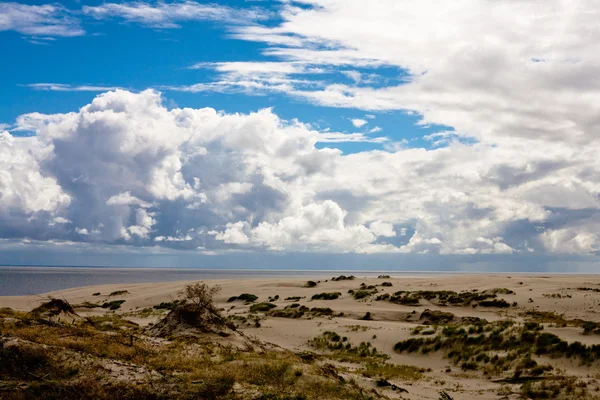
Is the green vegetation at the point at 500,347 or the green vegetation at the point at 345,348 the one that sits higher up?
the green vegetation at the point at 500,347

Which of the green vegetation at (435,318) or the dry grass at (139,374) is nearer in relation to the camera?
the dry grass at (139,374)

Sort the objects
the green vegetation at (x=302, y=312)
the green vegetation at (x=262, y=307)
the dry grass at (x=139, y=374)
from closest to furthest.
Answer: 1. the dry grass at (x=139, y=374)
2. the green vegetation at (x=302, y=312)
3. the green vegetation at (x=262, y=307)

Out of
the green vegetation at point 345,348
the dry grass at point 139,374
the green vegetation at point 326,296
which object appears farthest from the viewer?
the green vegetation at point 326,296

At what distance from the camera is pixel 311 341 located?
102ft

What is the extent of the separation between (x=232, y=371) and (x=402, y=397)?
5.33m

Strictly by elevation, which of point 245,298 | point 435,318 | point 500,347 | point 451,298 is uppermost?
point 500,347

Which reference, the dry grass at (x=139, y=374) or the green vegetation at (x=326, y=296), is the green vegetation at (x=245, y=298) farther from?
the dry grass at (x=139, y=374)

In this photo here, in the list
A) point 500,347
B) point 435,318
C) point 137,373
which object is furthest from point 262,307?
point 137,373

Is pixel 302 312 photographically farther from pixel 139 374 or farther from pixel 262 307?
pixel 139 374

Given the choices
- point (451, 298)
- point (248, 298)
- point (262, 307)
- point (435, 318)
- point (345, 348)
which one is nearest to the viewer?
point (345, 348)

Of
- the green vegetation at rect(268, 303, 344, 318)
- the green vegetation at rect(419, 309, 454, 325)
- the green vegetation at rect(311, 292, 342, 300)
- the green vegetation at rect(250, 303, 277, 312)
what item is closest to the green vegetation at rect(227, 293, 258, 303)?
the green vegetation at rect(311, 292, 342, 300)

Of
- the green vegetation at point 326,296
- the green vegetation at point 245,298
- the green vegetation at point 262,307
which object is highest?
the green vegetation at point 326,296

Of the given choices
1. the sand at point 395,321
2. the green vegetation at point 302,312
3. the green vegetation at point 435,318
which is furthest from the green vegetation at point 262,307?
the green vegetation at point 435,318

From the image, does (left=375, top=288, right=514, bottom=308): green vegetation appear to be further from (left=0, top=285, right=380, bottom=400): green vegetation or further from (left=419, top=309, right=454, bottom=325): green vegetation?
A: (left=0, top=285, right=380, bottom=400): green vegetation
